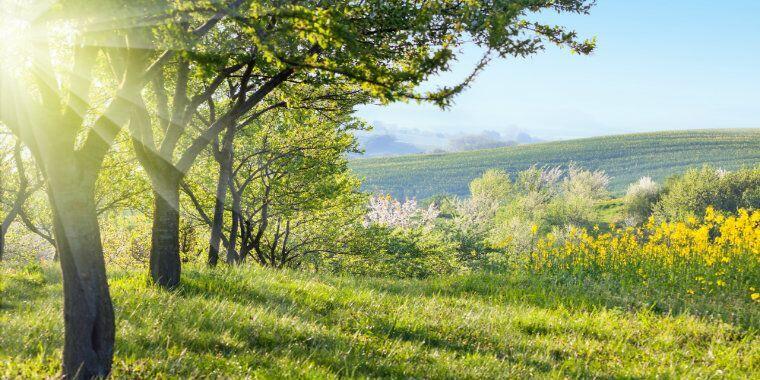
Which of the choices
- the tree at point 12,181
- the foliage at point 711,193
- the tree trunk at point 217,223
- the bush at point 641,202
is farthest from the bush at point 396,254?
the bush at point 641,202

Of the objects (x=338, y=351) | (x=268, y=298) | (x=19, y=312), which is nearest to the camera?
(x=338, y=351)

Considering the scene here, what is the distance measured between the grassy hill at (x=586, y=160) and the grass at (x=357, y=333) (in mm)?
99671

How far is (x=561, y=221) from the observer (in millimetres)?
52594

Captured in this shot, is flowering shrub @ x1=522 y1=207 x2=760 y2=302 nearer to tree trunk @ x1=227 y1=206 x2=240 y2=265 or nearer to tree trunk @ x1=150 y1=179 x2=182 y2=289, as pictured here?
tree trunk @ x1=227 y1=206 x2=240 y2=265

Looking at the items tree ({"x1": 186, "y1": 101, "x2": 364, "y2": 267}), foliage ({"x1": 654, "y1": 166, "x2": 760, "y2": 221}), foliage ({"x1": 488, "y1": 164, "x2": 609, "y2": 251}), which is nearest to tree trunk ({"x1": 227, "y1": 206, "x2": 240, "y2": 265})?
tree ({"x1": 186, "y1": 101, "x2": 364, "y2": 267})

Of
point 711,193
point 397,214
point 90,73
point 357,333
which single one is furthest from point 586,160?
point 90,73

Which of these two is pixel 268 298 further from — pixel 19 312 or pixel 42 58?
pixel 42 58

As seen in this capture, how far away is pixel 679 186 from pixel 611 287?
44.2m

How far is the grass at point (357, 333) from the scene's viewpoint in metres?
5.24

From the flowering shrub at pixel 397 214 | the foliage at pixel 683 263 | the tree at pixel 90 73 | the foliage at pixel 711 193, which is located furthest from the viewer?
the foliage at pixel 711 193

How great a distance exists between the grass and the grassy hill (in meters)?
99.7

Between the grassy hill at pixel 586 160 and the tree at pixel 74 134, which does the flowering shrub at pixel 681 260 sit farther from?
the grassy hill at pixel 586 160

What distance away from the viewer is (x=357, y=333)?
6.54 meters

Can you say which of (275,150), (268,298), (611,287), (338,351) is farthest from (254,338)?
(275,150)
